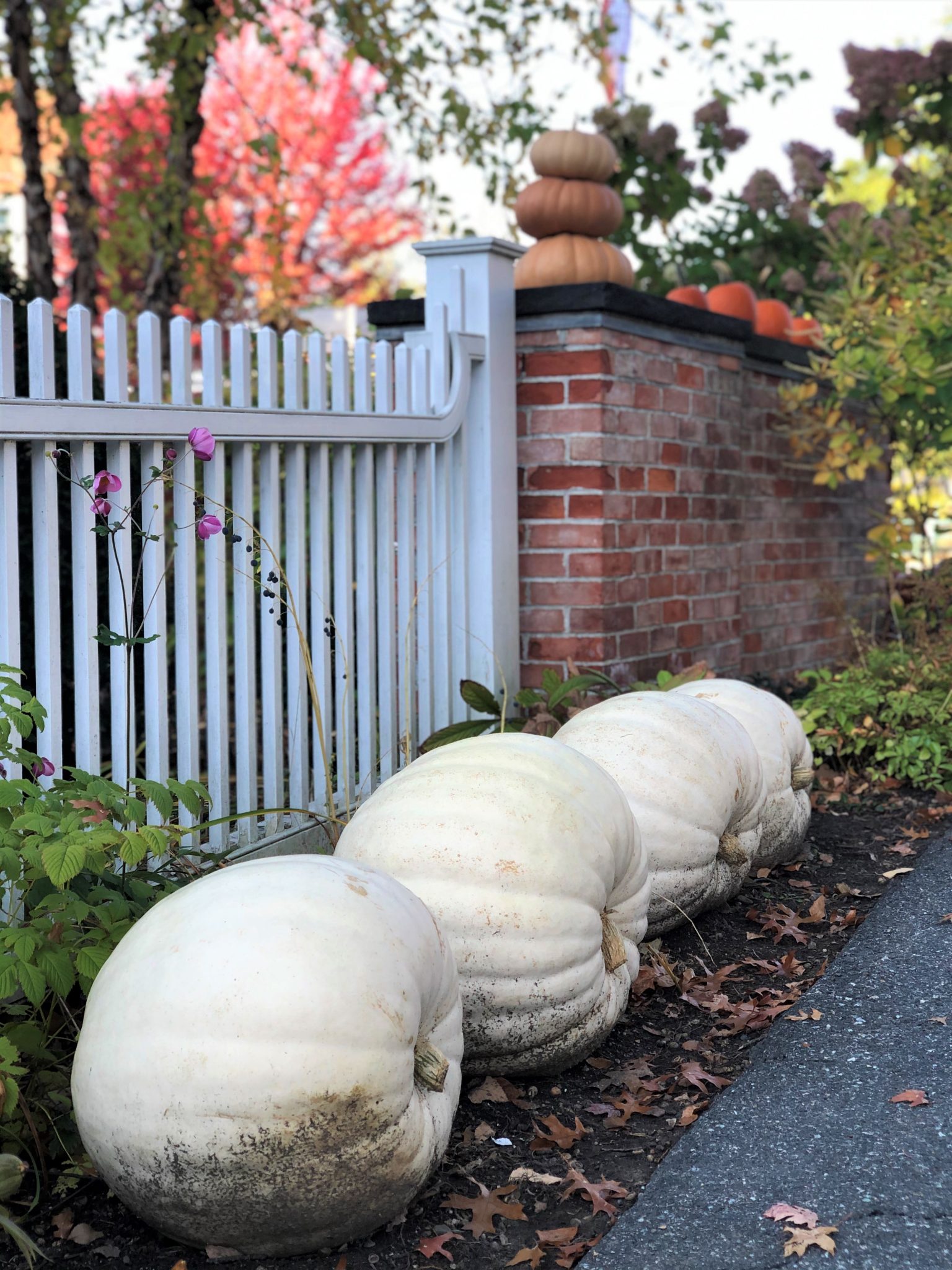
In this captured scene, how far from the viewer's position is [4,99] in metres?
8.01

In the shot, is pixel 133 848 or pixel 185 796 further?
pixel 185 796

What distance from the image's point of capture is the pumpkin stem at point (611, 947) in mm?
2627

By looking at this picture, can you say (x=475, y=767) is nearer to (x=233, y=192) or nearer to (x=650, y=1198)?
(x=650, y=1198)

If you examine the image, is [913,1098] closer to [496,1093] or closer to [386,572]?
[496,1093]

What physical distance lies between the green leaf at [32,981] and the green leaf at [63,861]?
143 millimetres

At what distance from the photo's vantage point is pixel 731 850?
3.38 m

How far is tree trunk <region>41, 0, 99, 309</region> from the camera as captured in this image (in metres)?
7.79

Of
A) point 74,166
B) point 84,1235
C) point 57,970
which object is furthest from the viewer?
point 74,166

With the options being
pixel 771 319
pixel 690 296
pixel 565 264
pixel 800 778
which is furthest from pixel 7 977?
pixel 771 319

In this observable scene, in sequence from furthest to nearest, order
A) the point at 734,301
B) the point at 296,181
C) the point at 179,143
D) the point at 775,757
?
the point at 296,181 < the point at 179,143 < the point at 734,301 < the point at 775,757

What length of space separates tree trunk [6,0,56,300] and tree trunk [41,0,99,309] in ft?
0.64

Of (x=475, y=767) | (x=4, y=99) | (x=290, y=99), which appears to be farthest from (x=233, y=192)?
(x=475, y=767)

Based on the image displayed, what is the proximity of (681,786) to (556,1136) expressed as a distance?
107cm

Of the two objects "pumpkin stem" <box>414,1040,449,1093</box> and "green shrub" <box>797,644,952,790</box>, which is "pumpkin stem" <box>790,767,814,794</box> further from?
"pumpkin stem" <box>414,1040,449,1093</box>
